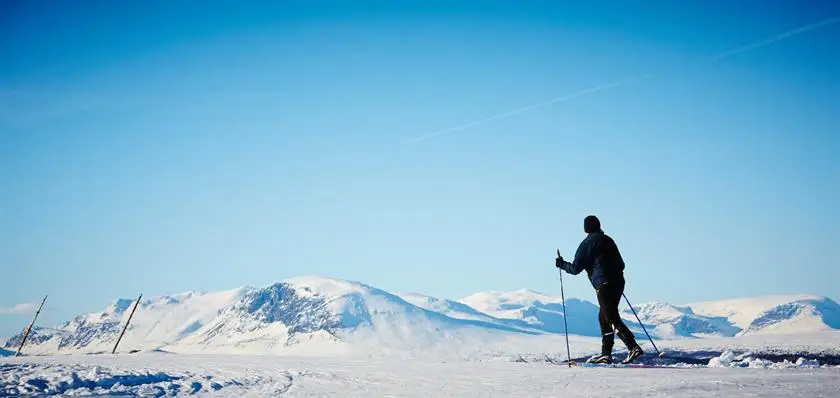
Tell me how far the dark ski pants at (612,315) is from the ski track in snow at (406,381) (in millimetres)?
1194

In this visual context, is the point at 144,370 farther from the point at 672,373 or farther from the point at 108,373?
the point at 672,373

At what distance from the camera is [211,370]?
9508mm

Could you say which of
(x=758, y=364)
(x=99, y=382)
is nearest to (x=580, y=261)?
(x=758, y=364)

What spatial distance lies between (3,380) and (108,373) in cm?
125

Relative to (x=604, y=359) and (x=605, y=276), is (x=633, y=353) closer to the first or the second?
(x=604, y=359)

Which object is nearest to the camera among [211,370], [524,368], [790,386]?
[790,386]

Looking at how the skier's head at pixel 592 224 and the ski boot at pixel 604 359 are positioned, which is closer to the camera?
the ski boot at pixel 604 359

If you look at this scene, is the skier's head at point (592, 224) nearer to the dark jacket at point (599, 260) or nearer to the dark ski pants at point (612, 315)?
the dark jacket at point (599, 260)

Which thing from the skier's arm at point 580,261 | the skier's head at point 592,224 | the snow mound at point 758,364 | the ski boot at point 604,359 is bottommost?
the snow mound at point 758,364

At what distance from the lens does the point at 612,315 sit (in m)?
10.5

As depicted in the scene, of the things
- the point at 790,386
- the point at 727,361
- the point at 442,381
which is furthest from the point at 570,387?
the point at 727,361

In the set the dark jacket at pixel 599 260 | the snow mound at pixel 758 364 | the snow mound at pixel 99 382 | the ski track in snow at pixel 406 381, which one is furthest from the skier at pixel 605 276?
the snow mound at pixel 99 382

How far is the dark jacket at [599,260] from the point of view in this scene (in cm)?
1056

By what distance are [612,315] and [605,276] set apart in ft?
2.36
